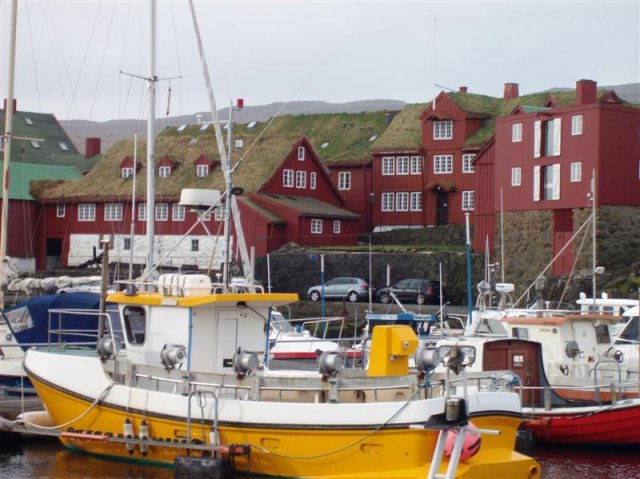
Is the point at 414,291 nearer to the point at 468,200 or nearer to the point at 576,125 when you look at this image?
the point at 576,125

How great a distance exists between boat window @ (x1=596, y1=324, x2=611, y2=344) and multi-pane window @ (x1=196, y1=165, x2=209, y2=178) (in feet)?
119

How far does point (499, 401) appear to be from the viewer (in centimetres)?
1636

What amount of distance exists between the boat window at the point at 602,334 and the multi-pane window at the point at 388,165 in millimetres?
36693

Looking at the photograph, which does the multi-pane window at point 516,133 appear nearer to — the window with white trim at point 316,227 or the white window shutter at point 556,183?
the white window shutter at point 556,183

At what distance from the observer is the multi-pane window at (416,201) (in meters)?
60.1

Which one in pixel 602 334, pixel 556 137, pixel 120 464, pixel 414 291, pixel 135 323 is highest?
pixel 556 137

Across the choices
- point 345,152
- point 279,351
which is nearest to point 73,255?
point 345,152

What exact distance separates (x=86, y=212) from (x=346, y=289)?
756 inches

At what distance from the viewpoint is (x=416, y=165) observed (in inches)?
2366

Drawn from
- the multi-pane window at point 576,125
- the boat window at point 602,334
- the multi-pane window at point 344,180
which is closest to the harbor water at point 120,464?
the boat window at point 602,334

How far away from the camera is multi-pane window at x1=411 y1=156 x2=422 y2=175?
197 feet

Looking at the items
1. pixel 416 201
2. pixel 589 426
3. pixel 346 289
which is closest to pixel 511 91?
pixel 416 201

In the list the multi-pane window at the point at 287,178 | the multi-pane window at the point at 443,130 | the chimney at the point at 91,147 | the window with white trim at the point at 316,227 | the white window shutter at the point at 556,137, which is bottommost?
the window with white trim at the point at 316,227

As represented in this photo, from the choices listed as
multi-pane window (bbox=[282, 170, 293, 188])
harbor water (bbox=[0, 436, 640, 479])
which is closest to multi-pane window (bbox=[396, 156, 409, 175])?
multi-pane window (bbox=[282, 170, 293, 188])
